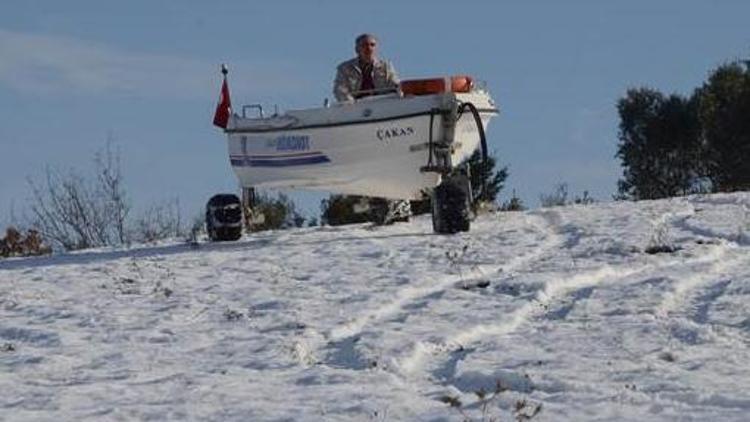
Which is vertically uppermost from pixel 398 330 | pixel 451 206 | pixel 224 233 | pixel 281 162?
pixel 281 162

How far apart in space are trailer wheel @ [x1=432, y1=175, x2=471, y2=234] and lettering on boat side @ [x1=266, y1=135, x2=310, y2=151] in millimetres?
1703

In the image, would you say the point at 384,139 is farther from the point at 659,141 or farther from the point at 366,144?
the point at 659,141

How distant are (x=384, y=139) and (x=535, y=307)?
5.72m

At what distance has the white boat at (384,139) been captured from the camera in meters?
15.0

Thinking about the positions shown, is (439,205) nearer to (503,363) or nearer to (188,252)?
(188,252)

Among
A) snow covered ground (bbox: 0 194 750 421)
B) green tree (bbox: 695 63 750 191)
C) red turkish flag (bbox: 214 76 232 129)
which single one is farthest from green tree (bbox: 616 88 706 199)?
snow covered ground (bbox: 0 194 750 421)

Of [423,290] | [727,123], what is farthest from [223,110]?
[727,123]

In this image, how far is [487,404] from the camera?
6961 mm

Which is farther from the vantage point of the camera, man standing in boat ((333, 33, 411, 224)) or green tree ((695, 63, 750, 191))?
green tree ((695, 63, 750, 191))

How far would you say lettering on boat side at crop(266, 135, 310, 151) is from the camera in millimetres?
15750

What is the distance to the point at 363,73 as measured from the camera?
1592 centimetres

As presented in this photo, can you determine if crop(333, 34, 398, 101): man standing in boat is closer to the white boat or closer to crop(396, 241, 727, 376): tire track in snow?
the white boat

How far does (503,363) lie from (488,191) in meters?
23.1

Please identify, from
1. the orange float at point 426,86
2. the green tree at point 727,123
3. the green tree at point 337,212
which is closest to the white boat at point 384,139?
the orange float at point 426,86
